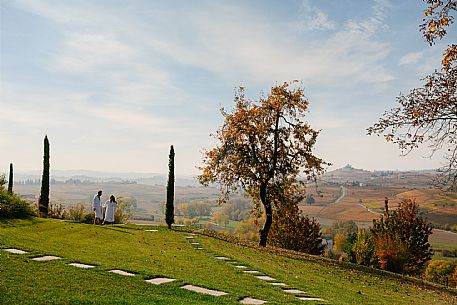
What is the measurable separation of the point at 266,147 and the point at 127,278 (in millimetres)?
13645

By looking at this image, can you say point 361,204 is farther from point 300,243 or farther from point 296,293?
point 296,293

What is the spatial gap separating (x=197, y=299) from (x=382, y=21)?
13243 mm

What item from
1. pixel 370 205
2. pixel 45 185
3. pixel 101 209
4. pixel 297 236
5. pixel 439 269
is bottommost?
pixel 439 269

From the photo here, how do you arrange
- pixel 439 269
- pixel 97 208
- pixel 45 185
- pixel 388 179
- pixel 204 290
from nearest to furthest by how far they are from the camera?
1. pixel 204 290
2. pixel 97 208
3. pixel 45 185
4. pixel 439 269
5. pixel 388 179

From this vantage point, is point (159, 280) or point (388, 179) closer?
point (159, 280)

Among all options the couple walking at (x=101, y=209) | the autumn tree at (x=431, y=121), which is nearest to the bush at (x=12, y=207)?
the couple walking at (x=101, y=209)

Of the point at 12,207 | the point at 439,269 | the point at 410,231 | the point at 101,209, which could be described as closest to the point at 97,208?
the point at 101,209

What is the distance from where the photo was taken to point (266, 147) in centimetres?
2081

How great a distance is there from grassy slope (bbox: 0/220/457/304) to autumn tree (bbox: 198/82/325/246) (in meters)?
5.59

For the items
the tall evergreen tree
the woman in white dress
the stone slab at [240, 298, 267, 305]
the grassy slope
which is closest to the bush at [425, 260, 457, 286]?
the grassy slope

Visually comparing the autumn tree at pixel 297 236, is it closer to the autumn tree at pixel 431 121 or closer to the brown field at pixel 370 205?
the autumn tree at pixel 431 121

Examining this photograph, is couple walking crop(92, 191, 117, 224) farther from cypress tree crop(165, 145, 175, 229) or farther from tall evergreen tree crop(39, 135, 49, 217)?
tall evergreen tree crop(39, 135, 49, 217)

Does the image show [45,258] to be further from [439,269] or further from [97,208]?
[439,269]

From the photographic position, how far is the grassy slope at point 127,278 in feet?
22.2
